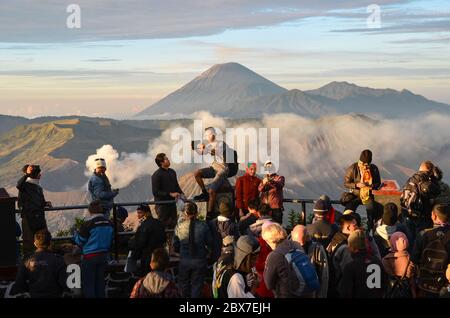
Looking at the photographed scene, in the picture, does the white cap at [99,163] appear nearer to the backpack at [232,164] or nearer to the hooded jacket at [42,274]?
the backpack at [232,164]

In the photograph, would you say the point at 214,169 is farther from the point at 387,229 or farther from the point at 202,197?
the point at 387,229

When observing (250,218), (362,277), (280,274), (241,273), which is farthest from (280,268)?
(250,218)

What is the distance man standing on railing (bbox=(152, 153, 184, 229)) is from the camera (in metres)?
11.7

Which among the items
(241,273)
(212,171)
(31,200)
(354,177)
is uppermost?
(212,171)

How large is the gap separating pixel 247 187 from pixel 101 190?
2387mm

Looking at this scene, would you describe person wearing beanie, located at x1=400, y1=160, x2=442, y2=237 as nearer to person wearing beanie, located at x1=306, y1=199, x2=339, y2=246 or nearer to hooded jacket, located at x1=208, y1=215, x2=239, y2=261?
person wearing beanie, located at x1=306, y1=199, x2=339, y2=246

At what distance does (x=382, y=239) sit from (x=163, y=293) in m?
3.64

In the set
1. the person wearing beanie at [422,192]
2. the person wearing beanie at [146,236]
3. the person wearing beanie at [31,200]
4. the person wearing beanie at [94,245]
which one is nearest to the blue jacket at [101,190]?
the person wearing beanie at [31,200]

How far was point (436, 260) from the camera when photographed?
27.5 ft

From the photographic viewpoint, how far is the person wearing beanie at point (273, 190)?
472 inches

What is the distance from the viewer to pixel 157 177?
11.7m

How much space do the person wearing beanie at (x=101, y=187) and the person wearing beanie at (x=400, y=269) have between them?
4424 mm

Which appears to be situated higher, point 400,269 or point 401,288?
point 400,269
